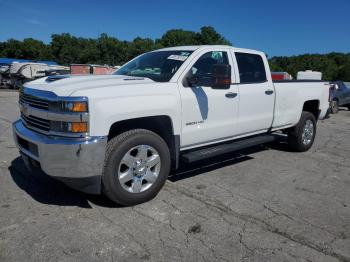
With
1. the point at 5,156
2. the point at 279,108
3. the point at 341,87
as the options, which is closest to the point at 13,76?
the point at 341,87

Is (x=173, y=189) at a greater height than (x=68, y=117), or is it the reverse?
(x=68, y=117)

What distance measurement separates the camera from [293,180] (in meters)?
5.53

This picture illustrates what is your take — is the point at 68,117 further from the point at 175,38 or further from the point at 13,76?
the point at 175,38

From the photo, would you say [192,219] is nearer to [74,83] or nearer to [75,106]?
[75,106]

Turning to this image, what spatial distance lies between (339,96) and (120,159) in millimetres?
17013

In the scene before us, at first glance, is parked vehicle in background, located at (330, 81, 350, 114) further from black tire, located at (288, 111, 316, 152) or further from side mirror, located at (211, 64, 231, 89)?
side mirror, located at (211, 64, 231, 89)

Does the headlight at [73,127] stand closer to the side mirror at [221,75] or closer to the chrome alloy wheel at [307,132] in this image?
the side mirror at [221,75]

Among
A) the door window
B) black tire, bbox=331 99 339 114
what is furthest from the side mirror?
black tire, bbox=331 99 339 114

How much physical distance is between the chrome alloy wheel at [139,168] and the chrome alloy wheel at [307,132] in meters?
4.01

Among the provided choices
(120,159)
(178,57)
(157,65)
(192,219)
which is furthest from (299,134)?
(120,159)

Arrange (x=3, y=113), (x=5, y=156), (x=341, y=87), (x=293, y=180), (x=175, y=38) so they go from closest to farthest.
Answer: (x=293, y=180) < (x=5, y=156) < (x=3, y=113) < (x=341, y=87) < (x=175, y=38)

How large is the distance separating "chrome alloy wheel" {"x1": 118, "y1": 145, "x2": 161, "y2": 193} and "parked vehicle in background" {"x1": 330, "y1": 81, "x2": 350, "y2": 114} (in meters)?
15.0

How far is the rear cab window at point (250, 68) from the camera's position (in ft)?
18.6

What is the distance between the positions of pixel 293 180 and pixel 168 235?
2.67 metres
